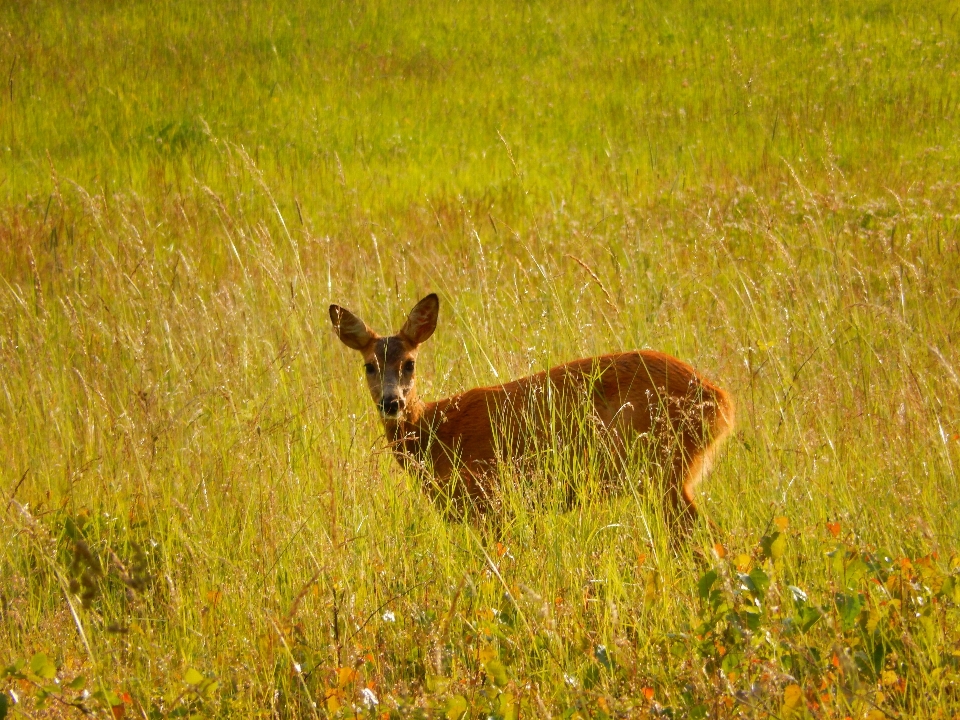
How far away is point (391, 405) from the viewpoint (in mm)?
4828

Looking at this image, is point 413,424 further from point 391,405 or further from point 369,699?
point 369,699

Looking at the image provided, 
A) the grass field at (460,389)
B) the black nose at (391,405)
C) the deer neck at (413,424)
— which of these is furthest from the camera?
the deer neck at (413,424)

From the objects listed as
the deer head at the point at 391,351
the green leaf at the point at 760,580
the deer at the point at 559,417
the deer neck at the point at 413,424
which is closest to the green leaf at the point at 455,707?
the green leaf at the point at 760,580

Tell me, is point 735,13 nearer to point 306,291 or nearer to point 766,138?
point 766,138

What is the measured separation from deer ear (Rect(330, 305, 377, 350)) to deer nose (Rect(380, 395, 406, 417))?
0.44 metres

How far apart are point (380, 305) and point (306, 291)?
6.22ft

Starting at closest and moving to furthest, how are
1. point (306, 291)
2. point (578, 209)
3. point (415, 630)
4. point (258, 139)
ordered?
1. point (415, 630)
2. point (306, 291)
3. point (578, 209)
4. point (258, 139)

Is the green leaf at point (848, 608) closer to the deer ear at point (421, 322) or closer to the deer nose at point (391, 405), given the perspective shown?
the deer nose at point (391, 405)

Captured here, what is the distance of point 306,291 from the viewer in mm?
5121

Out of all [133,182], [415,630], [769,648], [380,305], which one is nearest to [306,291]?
[380,305]

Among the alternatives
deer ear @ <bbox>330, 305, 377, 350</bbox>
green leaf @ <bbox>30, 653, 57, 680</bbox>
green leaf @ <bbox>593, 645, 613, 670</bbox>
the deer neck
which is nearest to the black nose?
the deer neck

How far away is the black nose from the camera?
481cm

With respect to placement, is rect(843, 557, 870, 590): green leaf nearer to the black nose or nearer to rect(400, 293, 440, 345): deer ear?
the black nose

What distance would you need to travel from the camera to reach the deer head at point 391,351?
4.92m
